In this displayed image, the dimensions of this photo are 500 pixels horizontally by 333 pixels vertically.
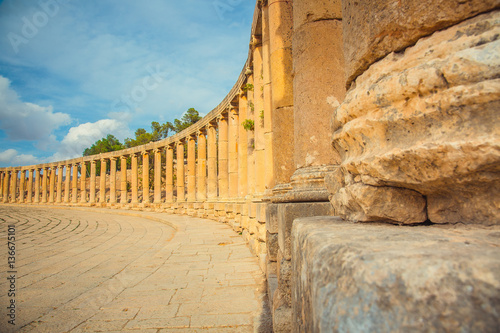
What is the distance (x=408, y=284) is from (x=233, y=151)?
15609 mm

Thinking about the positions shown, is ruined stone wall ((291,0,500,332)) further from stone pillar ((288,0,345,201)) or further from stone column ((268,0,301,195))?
stone column ((268,0,301,195))

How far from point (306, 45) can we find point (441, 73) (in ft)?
10.2

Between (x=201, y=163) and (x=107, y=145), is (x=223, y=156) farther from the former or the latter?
(x=107, y=145)

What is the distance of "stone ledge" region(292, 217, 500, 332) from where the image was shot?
2.29 ft

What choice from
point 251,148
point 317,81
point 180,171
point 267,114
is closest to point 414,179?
point 317,81

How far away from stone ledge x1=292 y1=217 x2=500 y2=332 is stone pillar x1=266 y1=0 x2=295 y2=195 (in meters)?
4.88

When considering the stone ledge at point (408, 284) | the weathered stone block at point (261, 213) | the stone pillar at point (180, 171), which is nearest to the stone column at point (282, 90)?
the weathered stone block at point (261, 213)

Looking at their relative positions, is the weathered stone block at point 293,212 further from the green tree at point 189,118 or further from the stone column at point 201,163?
the green tree at point 189,118

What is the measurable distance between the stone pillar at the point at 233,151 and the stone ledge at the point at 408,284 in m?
14.7

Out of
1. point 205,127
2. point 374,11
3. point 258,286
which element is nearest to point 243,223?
point 258,286

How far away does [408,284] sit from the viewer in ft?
2.56

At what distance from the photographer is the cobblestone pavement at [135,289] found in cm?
349

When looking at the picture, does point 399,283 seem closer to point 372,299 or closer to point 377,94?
point 372,299

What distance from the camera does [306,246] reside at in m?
1.38
